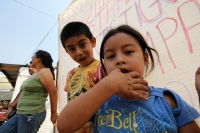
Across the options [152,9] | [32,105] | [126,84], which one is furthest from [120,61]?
[32,105]

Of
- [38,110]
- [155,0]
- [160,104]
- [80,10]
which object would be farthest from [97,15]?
[160,104]

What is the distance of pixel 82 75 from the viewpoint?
83 cm

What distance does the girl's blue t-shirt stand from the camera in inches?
17.7

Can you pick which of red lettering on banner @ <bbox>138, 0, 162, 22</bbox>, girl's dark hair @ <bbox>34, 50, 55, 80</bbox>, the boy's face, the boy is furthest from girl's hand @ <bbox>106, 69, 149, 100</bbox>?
girl's dark hair @ <bbox>34, 50, 55, 80</bbox>

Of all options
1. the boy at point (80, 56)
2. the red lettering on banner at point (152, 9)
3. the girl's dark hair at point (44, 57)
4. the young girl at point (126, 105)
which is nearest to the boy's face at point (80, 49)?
the boy at point (80, 56)

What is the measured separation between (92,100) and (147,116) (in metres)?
0.18

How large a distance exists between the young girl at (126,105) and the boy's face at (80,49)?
12.9 inches

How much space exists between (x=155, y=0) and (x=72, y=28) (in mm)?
565

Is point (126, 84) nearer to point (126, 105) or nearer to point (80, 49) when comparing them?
point (126, 105)

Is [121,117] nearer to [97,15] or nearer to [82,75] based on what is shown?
[82,75]

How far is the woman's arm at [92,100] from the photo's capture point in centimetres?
43

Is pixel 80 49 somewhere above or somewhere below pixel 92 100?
above

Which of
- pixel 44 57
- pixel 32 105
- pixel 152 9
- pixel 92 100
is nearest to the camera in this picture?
pixel 92 100

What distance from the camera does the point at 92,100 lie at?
0.43 m
